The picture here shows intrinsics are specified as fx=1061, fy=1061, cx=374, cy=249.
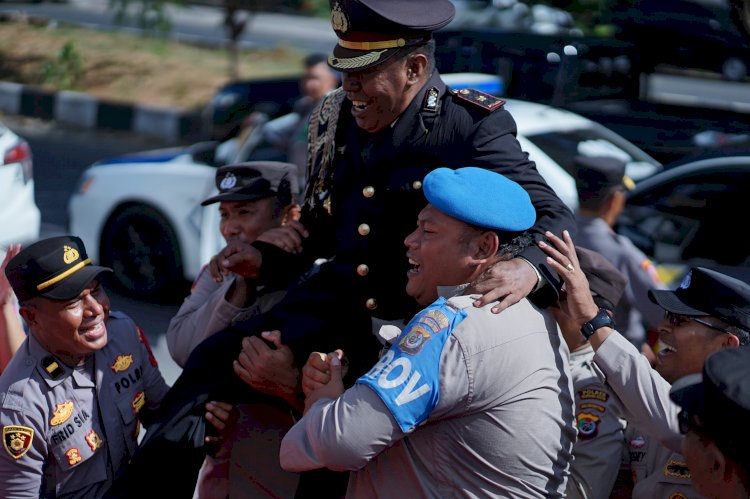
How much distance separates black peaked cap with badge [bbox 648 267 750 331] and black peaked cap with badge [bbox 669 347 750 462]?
72 cm

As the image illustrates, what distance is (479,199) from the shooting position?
2.54 meters

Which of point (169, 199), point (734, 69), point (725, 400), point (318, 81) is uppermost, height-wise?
point (725, 400)

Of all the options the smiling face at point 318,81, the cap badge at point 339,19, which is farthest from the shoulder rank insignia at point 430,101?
the smiling face at point 318,81

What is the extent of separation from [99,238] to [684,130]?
4.53 metres

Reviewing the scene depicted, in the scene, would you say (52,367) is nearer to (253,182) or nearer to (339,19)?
(253,182)

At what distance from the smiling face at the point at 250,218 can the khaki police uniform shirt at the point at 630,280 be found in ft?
5.35

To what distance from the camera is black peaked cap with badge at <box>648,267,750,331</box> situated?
288 centimetres

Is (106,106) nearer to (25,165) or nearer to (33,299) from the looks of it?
(25,165)

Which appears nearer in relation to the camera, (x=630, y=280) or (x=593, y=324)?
(x=593, y=324)

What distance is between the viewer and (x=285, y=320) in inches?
121

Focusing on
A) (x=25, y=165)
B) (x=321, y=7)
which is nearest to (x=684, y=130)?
(x=25, y=165)

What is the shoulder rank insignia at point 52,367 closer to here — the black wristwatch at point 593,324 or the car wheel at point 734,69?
the black wristwatch at point 593,324

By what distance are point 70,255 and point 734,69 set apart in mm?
13870

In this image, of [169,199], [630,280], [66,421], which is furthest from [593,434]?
[169,199]
